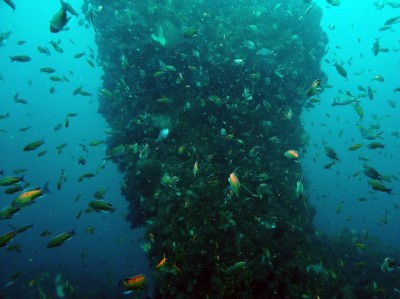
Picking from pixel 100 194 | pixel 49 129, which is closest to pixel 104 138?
pixel 100 194

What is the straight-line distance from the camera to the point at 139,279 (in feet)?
14.7

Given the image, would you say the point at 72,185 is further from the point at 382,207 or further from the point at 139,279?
the point at 139,279

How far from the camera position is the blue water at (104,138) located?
165 ft

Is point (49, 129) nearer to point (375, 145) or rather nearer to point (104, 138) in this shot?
point (104, 138)

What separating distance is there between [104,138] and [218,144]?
131ft

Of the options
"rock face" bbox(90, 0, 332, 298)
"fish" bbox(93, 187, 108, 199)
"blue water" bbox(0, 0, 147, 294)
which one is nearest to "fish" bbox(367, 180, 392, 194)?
"rock face" bbox(90, 0, 332, 298)

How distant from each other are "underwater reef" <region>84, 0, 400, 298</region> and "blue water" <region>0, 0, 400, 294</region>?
28619 mm

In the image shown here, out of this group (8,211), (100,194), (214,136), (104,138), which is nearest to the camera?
(8,211)

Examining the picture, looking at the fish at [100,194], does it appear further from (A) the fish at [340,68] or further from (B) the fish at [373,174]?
(A) the fish at [340,68]

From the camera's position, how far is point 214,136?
10742 mm

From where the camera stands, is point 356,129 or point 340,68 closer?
point 340,68

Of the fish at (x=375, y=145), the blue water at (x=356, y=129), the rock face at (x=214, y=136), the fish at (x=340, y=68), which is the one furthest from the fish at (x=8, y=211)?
the blue water at (x=356, y=129)

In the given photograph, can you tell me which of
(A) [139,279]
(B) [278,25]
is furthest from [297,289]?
(B) [278,25]

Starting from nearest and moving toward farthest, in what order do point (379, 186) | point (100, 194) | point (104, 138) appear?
point (379, 186) → point (100, 194) → point (104, 138)
